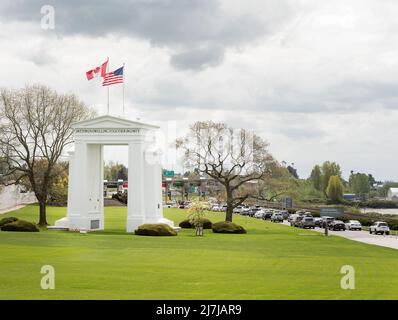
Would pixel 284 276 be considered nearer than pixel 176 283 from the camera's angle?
No

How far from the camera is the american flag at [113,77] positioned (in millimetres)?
54625

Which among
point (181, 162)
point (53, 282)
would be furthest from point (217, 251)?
point (181, 162)

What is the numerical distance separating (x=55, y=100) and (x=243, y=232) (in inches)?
938

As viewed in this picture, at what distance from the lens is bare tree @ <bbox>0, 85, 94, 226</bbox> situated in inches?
2495

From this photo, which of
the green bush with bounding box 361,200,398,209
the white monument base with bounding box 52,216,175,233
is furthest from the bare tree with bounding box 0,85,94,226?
the green bush with bounding box 361,200,398,209

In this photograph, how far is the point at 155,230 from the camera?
51.4 meters

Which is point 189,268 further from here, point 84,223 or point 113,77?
point 84,223

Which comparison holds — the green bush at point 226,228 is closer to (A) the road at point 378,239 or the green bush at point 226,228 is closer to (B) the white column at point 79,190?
(A) the road at point 378,239

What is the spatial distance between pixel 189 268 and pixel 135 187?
94.2 feet

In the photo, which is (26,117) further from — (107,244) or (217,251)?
(217,251)

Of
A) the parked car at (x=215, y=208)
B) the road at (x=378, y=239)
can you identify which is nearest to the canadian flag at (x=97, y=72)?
the road at (x=378, y=239)

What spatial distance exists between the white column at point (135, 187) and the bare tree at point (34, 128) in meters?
11.2

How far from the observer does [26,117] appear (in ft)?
210

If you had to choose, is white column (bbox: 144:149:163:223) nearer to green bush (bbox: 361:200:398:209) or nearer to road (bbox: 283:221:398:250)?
road (bbox: 283:221:398:250)
